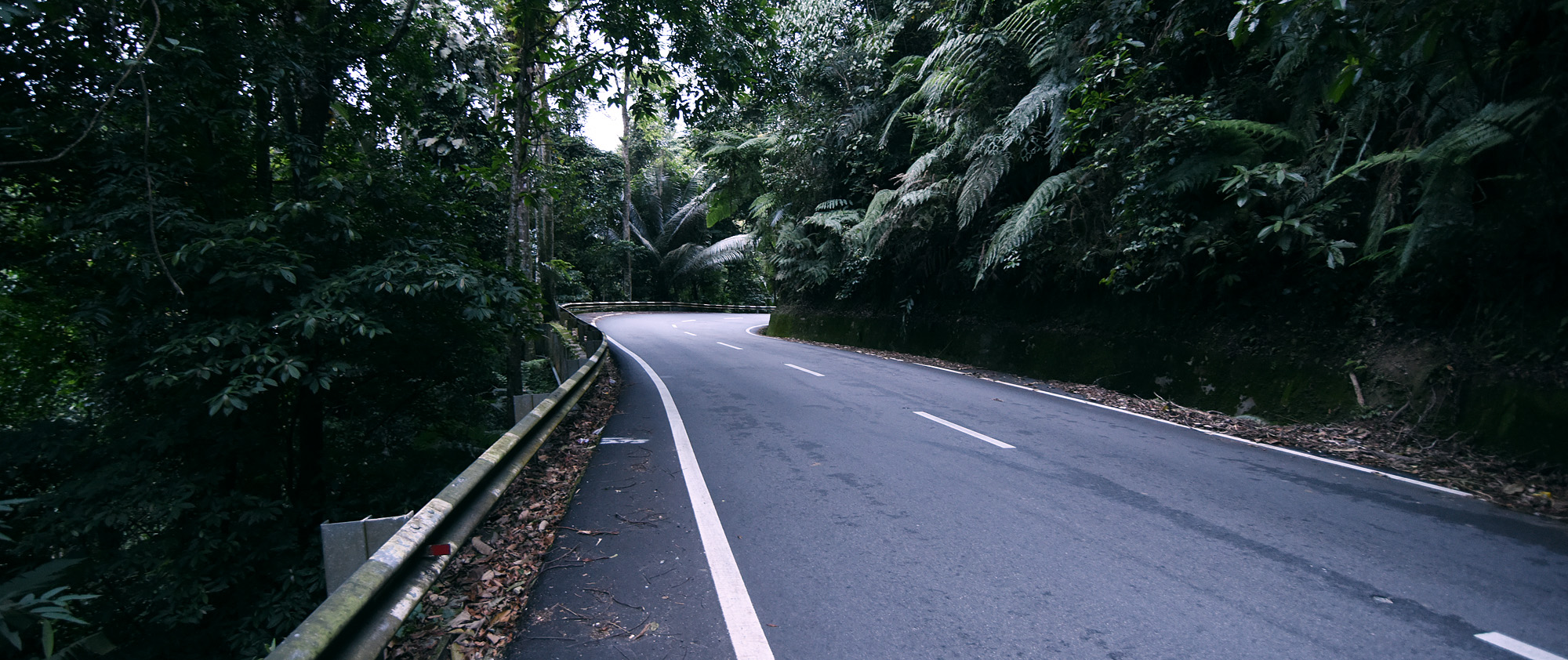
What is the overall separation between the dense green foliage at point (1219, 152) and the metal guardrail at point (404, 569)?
222 inches

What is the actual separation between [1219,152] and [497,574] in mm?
9376

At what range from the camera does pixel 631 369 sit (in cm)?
1258

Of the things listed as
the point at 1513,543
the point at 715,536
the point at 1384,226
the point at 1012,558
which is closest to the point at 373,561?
the point at 715,536

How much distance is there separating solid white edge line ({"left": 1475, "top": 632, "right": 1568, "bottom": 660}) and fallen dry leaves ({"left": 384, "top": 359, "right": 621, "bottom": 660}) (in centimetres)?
448

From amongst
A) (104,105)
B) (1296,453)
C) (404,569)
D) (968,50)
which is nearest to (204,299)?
(104,105)

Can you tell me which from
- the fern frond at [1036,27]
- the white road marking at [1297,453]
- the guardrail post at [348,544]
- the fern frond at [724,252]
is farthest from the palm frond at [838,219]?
the guardrail post at [348,544]

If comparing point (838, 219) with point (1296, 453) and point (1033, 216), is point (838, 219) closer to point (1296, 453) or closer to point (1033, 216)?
point (1033, 216)

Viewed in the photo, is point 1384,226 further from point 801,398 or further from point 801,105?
point 801,105

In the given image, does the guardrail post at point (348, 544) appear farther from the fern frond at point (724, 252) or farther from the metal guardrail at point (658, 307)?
the fern frond at point (724, 252)

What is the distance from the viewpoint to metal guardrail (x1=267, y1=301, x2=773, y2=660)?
2.16 metres

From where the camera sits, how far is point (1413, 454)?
6602 millimetres

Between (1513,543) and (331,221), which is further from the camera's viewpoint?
(331,221)

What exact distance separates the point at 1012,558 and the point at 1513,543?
3.37 meters

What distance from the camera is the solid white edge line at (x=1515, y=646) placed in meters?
2.94
